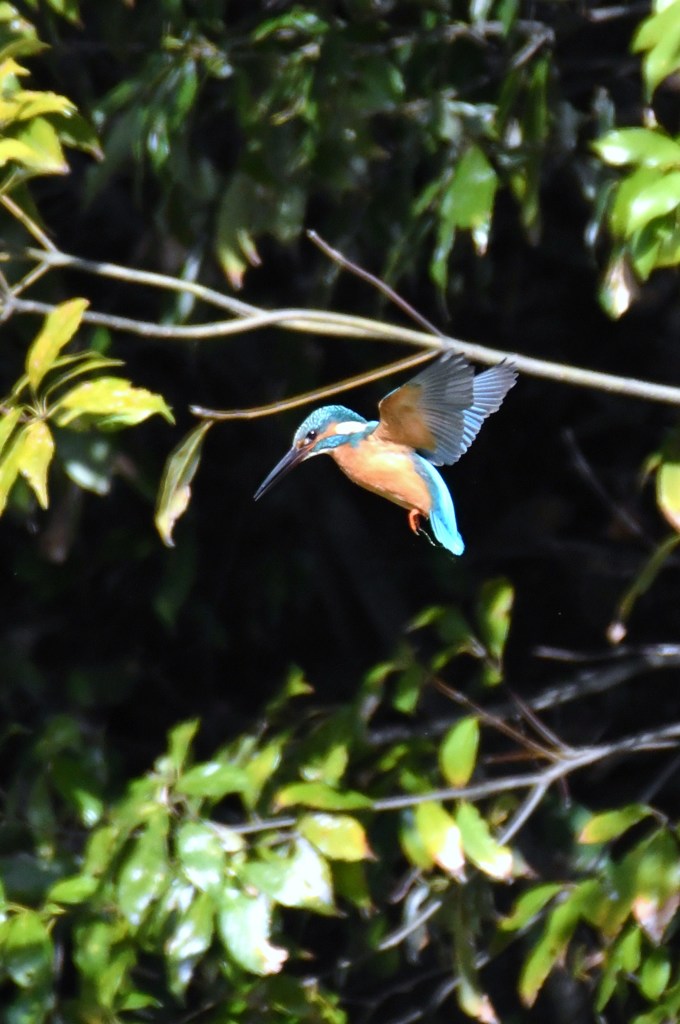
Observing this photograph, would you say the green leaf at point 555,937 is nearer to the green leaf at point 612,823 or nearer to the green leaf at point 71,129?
the green leaf at point 612,823

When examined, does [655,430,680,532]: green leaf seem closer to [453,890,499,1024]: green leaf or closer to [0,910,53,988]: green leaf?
[453,890,499,1024]: green leaf

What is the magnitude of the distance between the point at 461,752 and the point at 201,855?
0.91 feet

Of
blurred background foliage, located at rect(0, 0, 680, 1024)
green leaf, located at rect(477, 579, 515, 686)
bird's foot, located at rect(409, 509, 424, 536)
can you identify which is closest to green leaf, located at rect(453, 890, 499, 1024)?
blurred background foliage, located at rect(0, 0, 680, 1024)

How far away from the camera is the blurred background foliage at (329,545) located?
141 centimetres

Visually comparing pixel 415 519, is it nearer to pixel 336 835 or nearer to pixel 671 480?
pixel 671 480

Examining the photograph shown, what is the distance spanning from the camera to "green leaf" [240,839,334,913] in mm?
1395

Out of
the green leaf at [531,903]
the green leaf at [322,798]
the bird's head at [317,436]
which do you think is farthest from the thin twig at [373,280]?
the green leaf at [531,903]

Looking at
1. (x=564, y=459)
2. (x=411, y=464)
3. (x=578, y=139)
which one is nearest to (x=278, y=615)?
(x=564, y=459)

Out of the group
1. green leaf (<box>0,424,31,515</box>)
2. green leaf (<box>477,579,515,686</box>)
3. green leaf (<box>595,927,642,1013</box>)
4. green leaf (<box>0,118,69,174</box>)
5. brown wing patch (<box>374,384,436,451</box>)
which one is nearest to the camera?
brown wing patch (<box>374,384,436,451</box>)

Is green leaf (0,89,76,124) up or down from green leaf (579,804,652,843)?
up

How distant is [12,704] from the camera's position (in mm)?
2053

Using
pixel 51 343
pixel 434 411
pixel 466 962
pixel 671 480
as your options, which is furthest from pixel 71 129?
pixel 466 962

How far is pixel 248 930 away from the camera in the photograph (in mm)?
1371

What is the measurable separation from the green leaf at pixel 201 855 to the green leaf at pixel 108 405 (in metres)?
0.60
